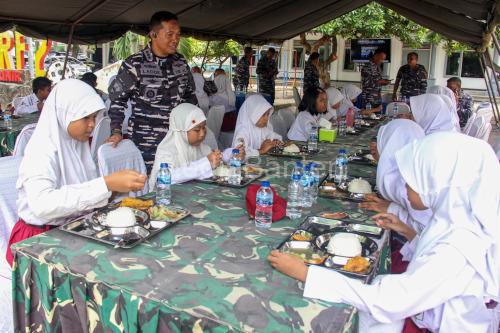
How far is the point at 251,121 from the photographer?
13.7 feet

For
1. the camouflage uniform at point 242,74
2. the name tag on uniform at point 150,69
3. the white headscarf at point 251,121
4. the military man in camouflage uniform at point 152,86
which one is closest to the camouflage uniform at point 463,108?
the camouflage uniform at point 242,74

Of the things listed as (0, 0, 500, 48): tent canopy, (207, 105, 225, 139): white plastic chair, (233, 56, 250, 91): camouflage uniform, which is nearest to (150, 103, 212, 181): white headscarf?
(207, 105, 225, 139): white plastic chair

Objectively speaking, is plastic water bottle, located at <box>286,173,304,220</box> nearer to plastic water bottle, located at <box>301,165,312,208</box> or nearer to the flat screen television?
plastic water bottle, located at <box>301,165,312,208</box>

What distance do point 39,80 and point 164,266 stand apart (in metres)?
5.58

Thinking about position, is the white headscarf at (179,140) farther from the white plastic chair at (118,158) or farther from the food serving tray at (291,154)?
the food serving tray at (291,154)

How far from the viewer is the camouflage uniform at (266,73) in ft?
36.2


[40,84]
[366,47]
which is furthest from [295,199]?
[366,47]

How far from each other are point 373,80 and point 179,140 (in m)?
6.51

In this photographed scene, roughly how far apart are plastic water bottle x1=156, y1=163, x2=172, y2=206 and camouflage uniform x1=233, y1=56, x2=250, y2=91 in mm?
9122

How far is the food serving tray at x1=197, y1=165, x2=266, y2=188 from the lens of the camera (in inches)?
107

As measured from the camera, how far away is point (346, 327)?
133 cm

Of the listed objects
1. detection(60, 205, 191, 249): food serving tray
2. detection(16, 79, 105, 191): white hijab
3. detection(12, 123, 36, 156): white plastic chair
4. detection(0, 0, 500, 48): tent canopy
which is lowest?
detection(60, 205, 191, 249): food serving tray

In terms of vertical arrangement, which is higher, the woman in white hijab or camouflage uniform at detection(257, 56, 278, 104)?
camouflage uniform at detection(257, 56, 278, 104)

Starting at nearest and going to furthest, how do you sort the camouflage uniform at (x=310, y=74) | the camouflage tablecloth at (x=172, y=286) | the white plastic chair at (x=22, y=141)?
Answer: the camouflage tablecloth at (x=172, y=286) → the white plastic chair at (x=22, y=141) → the camouflage uniform at (x=310, y=74)
